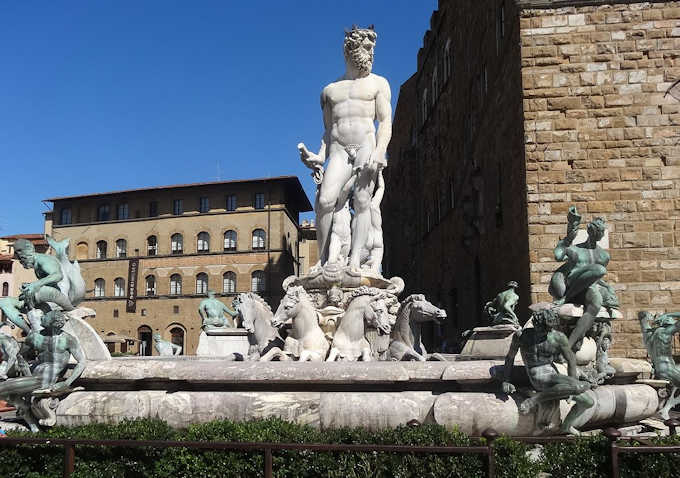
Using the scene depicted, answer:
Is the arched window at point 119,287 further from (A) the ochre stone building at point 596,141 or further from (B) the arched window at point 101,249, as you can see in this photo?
(A) the ochre stone building at point 596,141

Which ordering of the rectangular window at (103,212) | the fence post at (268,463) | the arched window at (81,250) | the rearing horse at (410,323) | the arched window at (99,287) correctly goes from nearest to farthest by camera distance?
the fence post at (268,463), the rearing horse at (410,323), the arched window at (99,287), the arched window at (81,250), the rectangular window at (103,212)

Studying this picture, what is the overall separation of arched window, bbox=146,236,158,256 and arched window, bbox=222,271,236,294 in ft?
19.7

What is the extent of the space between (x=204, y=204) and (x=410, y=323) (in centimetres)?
4186

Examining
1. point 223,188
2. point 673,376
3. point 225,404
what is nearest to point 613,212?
point 673,376

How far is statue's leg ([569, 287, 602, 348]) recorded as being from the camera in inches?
207

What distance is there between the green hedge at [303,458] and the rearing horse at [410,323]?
2.40m

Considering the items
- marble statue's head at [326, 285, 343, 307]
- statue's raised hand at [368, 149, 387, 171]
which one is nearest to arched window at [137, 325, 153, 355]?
statue's raised hand at [368, 149, 387, 171]

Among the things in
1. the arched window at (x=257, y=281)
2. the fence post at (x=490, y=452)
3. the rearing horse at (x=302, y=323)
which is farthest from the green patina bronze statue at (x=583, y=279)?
the arched window at (x=257, y=281)

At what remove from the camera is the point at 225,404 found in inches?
207

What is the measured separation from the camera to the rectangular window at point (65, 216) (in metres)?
49.8

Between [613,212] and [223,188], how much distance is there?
1474 inches

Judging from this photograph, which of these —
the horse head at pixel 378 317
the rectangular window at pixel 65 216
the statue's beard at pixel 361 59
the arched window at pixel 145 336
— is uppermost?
the rectangular window at pixel 65 216

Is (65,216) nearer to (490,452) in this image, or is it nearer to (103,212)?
(103,212)

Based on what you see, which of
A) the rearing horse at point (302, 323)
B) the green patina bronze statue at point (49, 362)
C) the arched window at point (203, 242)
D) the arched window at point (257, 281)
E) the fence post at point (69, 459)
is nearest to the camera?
the fence post at point (69, 459)
